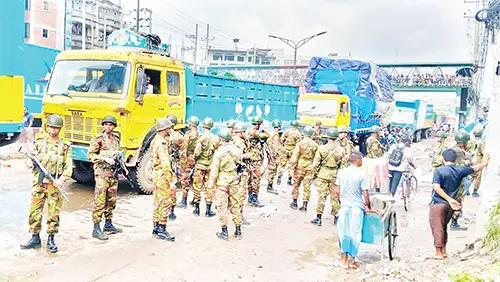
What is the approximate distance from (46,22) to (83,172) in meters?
35.9

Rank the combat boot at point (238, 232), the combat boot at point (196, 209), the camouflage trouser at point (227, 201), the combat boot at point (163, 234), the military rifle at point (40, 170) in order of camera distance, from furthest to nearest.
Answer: the combat boot at point (196, 209) → the combat boot at point (238, 232) → the camouflage trouser at point (227, 201) → the combat boot at point (163, 234) → the military rifle at point (40, 170)

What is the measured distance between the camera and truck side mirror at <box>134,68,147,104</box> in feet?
25.7

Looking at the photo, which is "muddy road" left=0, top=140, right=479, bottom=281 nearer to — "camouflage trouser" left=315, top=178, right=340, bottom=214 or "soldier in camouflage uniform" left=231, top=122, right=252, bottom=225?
"camouflage trouser" left=315, top=178, right=340, bottom=214

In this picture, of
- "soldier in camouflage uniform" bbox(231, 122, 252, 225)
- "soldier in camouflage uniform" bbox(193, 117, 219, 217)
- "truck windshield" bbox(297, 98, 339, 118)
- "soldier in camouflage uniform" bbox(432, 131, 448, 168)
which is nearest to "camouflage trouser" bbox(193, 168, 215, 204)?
"soldier in camouflage uniform" bbox(193, 117, 219, 217)

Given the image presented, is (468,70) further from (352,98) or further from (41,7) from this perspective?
(41,7)

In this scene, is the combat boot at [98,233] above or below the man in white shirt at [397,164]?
below

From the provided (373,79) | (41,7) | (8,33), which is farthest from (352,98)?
(41,7)

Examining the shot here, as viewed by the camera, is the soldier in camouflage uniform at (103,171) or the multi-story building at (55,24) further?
the multi-story building at (55,24)

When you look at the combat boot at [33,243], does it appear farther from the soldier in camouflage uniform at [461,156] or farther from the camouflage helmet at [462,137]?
the camouflage helmet at [462,137]

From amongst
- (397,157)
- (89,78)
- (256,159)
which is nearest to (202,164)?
(256,159)

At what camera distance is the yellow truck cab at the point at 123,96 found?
7691 millimetres

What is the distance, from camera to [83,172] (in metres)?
9.02

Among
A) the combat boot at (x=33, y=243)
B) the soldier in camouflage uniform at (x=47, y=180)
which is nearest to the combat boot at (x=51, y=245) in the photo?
the soldier in camouflage uniform at (x=47, y=180)

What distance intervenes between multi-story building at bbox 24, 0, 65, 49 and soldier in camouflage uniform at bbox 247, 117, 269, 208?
3478cm
